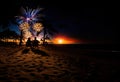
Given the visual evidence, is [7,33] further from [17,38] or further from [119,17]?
[119,17]

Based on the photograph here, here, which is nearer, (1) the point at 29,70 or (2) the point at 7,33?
(1) the point at 29,70

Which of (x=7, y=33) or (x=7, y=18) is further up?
(x=7, y=18)

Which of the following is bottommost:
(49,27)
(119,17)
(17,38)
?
(17,38)

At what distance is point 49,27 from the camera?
33.3m

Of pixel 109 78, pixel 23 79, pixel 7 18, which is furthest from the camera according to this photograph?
pixel 7 18

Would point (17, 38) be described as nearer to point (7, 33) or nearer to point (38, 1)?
point (7, 33)

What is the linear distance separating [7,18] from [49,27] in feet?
27.7

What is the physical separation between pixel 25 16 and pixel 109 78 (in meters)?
21.7

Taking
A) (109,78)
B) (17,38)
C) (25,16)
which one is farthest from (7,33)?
(109,78)

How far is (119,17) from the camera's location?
40531 mm

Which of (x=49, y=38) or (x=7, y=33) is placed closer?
(x=7, y=33)

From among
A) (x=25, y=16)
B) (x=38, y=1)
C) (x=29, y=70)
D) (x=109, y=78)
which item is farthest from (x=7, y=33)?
(x=109, y=78)

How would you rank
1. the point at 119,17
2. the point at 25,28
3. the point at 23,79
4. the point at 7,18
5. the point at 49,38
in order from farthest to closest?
the point at 119,17 → the point at 49,38 → the point at 7,18 → the point at 25,28 → the point at 23,79

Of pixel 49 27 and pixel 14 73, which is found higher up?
pixel 49 27
